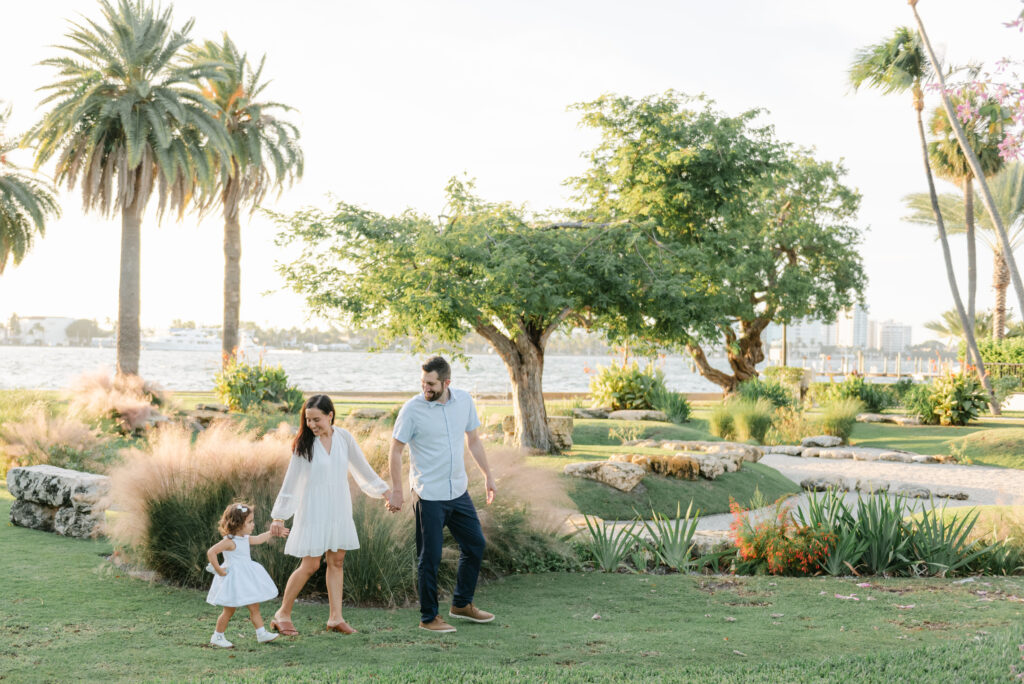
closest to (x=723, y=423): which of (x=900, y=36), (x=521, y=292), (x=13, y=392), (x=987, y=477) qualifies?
(x=987, y=477)

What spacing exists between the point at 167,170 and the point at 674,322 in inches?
522

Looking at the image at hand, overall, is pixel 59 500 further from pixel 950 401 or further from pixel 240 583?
pixel 950 401

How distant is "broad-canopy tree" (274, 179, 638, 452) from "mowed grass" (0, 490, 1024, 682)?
5.54 meters

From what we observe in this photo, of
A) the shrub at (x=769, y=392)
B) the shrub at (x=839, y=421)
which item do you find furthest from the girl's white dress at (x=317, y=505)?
the shrub at (x=769, y=392)

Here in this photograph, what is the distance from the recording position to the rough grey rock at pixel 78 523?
25.8 ft

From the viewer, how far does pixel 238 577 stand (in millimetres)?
4832

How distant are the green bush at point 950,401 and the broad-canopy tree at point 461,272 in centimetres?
1257

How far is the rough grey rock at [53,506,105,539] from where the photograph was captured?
25.8 ft

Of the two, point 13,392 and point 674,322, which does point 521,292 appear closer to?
point 674,322

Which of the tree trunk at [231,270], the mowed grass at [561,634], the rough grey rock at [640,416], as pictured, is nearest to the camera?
the mowed grass at [561,634]

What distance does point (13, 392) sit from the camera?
1622cm

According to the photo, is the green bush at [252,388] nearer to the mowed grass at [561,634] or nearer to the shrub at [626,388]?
the shrub at [626,388]

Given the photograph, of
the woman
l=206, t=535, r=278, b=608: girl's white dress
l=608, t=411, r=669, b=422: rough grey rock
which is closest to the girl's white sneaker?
l=206, t=535, r=278, b=608: girl's white dress

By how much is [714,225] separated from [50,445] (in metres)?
14.7
